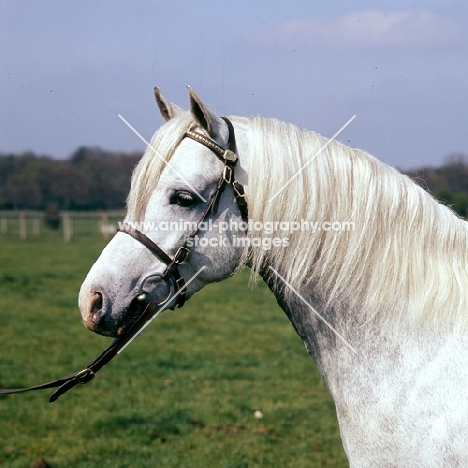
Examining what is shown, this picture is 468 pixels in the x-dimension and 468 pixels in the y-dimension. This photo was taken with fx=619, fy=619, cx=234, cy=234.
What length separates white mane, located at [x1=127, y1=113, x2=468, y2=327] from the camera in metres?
2.54

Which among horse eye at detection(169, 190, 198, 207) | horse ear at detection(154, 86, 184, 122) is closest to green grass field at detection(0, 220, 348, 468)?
horse eye at detection(169, 190, 198, 207)

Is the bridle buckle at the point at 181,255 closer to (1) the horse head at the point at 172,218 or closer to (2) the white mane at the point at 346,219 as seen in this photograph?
(1) the horse head at the point at 172,218

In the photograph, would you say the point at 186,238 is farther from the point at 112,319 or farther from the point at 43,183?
the point at 43,183

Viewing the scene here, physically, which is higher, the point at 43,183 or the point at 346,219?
the point at 346,219

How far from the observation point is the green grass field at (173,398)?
5258mm

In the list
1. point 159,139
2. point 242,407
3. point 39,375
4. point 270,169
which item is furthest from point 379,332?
point 39,375

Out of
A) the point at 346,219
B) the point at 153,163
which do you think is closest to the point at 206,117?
the point at 153,163

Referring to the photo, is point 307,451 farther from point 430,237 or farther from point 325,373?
point 430,237

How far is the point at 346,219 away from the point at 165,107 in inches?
38.9

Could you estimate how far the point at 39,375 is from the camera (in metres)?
7.50

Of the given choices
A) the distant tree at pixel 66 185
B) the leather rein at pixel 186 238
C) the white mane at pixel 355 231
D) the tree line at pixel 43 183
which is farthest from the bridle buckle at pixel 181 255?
the distant tree at pixel 66 185

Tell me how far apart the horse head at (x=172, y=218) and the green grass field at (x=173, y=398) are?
18.1 inches

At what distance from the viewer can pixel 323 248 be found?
2602 mm

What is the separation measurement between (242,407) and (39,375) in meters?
2.66
